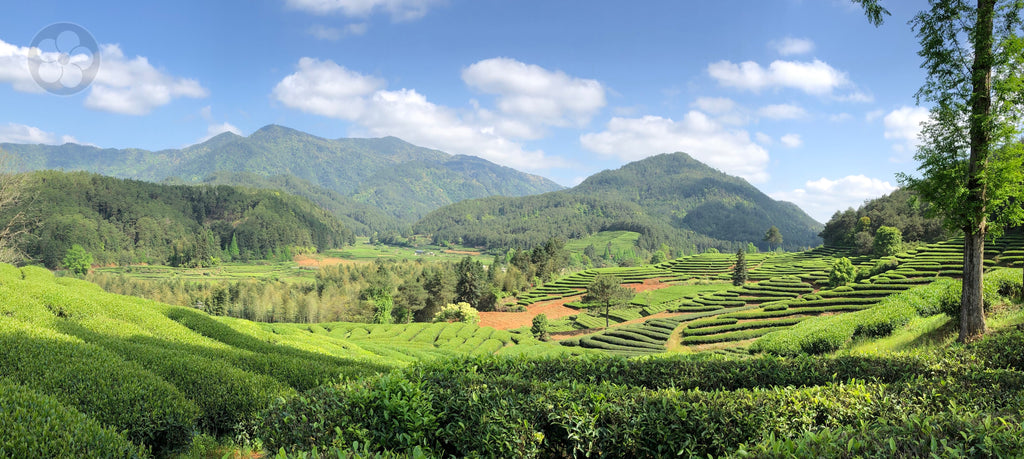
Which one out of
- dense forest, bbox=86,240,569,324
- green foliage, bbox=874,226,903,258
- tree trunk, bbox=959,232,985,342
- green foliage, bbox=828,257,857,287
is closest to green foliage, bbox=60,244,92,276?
dense forest, bbox=86,240,569,324

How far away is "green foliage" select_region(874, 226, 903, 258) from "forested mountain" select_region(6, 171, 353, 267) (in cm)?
18174

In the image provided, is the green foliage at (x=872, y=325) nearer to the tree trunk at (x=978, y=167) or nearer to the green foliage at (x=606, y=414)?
the tree trunk at (x=978, y=167)

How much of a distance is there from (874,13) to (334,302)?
82590 mm

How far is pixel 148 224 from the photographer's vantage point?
15212 centimetres

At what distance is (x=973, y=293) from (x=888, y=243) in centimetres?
7411

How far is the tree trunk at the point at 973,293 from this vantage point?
11399 millimetres

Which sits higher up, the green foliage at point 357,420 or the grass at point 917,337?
the green foliage at point 357,420

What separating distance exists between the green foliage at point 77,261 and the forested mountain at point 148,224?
13.0 ft

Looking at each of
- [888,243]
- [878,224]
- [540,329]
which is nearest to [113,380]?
[540,329]

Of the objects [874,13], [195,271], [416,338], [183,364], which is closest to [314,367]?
[183,364]

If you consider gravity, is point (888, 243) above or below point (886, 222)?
below

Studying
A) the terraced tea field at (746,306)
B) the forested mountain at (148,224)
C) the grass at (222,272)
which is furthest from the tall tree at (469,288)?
the forested mountain at (148,224)

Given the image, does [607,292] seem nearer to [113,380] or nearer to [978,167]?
[978,167]

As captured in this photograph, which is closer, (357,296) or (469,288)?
(469,288)
